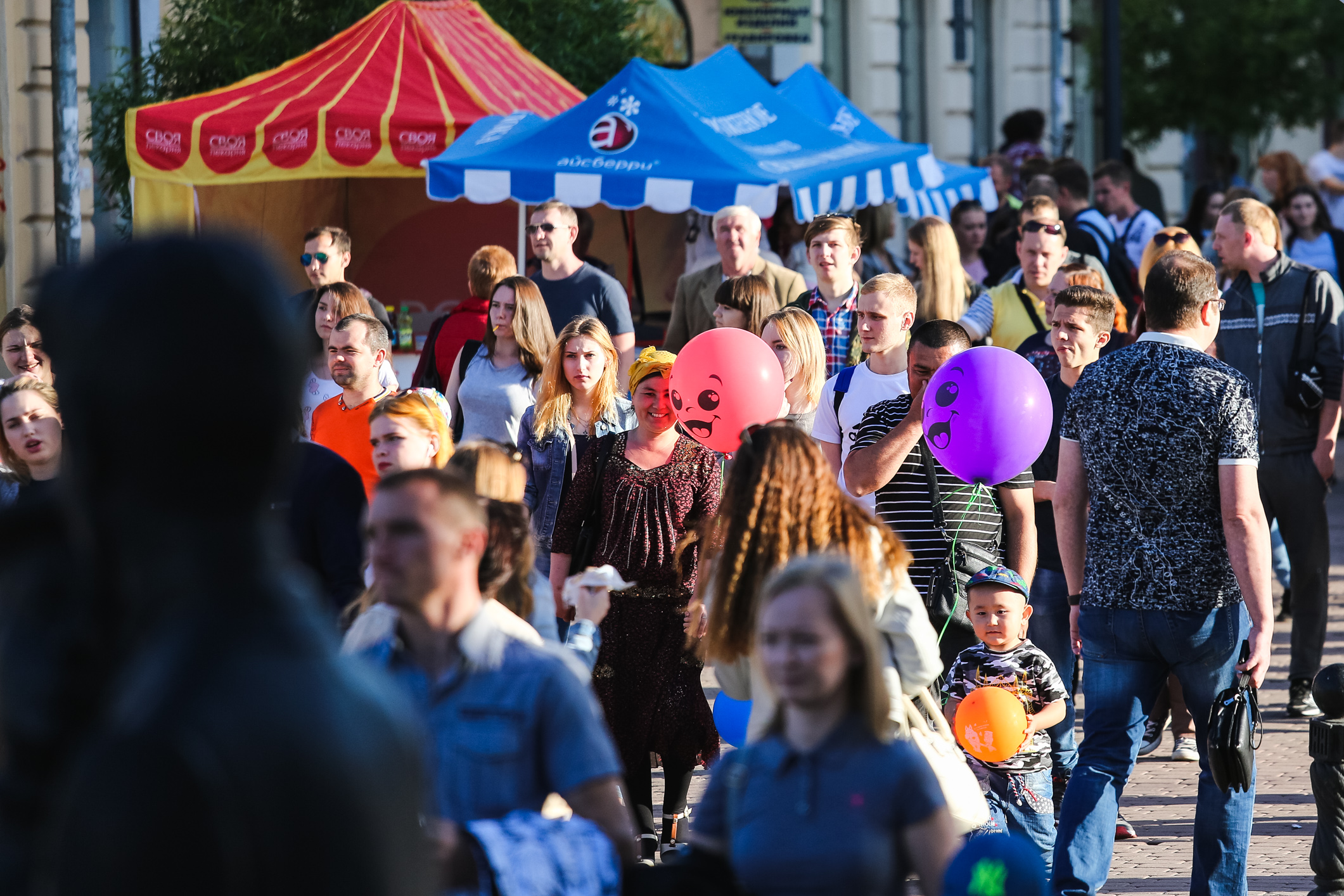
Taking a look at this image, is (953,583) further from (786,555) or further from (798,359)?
(786,555)

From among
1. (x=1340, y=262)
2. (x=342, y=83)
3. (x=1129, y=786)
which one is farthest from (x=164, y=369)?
(x=1340, y=262)

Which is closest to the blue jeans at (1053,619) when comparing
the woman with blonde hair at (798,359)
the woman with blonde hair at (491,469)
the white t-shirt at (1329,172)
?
the woman with blonde hair at (798,359)

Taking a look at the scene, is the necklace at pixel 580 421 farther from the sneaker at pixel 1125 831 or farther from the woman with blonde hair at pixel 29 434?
the sneaker at pixel 1125 831

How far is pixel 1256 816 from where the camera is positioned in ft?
19.7

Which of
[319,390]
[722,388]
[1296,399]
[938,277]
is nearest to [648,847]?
[722,388]

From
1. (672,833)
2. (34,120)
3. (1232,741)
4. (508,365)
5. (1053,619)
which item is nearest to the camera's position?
(1232,741)

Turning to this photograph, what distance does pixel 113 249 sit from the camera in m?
1.17

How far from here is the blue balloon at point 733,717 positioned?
426 centimetres

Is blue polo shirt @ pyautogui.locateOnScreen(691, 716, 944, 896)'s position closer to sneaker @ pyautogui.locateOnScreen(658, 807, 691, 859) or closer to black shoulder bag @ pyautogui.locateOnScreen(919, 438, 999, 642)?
black shoulder bag @ pyautogui.locateOnScreen(919, 438, 999, 642)

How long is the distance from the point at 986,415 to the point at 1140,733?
1.04 metres

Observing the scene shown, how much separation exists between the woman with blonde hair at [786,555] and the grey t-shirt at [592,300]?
462cm

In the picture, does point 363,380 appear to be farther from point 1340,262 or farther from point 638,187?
point 1340,262

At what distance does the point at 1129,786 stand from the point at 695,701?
1.88 m

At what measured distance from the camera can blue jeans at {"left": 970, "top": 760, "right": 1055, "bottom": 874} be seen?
4.96 metres
